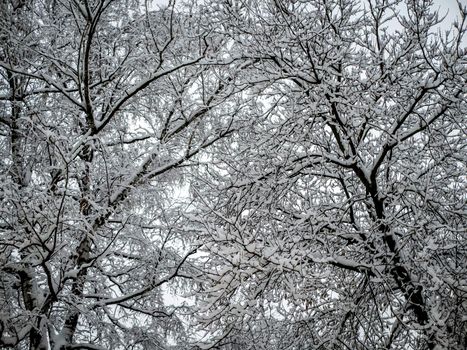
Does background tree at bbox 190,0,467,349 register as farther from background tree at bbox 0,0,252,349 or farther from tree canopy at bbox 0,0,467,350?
background tree at bbox 0,0,252,349

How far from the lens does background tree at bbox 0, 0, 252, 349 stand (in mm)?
4031

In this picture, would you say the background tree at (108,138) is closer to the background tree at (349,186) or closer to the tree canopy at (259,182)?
the tree canopy at (259,182)

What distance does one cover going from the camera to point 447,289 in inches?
130

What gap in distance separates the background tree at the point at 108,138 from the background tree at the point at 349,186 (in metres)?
0.71

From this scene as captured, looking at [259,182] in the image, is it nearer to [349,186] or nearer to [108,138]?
[349,186]

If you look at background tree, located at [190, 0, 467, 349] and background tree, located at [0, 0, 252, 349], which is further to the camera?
background tree, located at [0, 0, 252, 349]

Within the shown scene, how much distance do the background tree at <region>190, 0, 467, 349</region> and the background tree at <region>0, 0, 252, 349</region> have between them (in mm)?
714

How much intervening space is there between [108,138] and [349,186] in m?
3.27

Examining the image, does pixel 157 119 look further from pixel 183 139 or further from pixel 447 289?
pixel 447 289

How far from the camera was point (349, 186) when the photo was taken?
425 centimetres

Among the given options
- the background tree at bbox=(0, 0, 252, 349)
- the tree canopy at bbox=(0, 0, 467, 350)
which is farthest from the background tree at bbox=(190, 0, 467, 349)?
the background tree at bbox=(0, 0, 252, 349)

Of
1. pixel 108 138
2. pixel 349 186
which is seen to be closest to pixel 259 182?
pixel 349 186

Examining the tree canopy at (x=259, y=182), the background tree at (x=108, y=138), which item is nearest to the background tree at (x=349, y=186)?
the tree canopy at (x=259, y=182)

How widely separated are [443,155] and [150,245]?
3.39 meters
